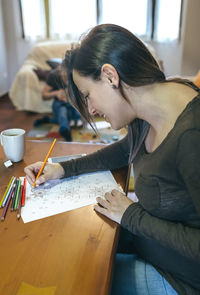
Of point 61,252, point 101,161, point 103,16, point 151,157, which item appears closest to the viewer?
point 61,252

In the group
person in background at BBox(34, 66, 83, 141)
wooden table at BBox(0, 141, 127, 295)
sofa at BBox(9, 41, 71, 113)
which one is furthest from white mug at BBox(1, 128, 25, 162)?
sofa at BBox(9, 41, 71, 113)

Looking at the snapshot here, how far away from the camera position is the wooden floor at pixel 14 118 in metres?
3.31

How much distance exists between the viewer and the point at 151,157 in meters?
0.69

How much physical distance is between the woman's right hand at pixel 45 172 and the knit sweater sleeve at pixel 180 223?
10.4 inches

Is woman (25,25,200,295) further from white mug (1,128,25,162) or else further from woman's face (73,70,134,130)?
white mug (1,128,25,162)

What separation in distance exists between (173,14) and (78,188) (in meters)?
4.22

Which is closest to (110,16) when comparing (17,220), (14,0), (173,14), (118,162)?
(173,14)

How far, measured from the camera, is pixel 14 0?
14.9 feet

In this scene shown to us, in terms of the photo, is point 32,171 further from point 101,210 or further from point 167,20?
point 167,20

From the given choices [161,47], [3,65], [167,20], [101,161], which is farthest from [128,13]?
[101,161]

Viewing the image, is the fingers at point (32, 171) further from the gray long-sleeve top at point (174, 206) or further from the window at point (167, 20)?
the window at point (167, 20)

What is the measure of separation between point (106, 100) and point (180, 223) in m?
0.34

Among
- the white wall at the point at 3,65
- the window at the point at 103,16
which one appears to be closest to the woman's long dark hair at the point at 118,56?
the window at the point at 103,16

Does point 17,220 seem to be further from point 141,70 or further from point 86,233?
point 141,70
